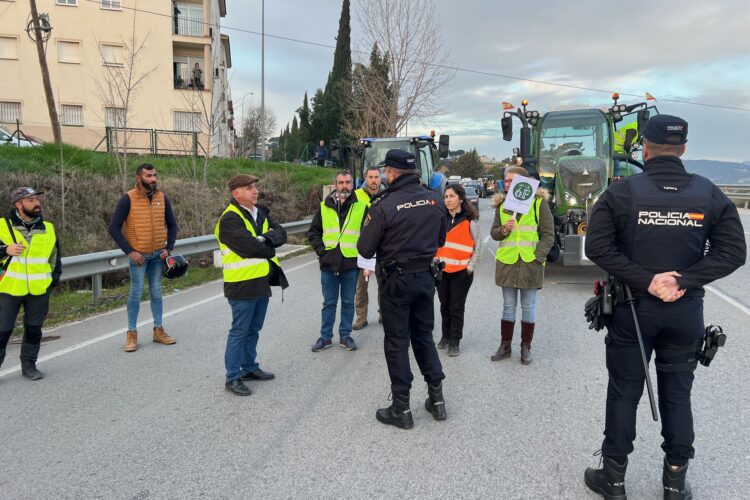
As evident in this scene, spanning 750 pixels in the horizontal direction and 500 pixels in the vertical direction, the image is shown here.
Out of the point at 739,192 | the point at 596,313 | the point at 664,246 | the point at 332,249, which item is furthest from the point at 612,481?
the point at 739,192

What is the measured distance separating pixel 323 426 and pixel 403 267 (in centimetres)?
130

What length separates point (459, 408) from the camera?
433 centimetres

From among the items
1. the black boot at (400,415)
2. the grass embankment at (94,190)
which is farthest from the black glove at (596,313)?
the grass embankment at (94,190)

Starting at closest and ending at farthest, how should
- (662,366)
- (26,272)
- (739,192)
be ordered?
(662,366), (26,272), (739,192)

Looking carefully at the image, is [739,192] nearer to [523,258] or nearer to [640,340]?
[523,258]

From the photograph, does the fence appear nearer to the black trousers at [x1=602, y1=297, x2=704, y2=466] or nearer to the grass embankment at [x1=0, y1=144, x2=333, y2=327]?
the grass embankment at [x1=0, y1=144, x2=333, y2=327]

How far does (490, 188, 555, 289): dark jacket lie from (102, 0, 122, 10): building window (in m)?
34.0

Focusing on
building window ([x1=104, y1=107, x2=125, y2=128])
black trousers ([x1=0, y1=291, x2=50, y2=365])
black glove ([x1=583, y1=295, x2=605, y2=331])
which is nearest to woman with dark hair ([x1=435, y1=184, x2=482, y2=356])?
black glove ([x1=583, y1=295, x2=605, y2=331])

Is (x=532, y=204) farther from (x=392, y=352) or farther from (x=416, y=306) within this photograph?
(x=392, y=352)

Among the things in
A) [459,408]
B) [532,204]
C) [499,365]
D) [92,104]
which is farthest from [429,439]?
[92,104]

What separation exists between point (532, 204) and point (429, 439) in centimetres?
269

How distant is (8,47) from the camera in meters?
31.3

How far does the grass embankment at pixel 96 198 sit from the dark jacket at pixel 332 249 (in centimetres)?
374

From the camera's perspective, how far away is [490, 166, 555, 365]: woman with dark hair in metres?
5.38
